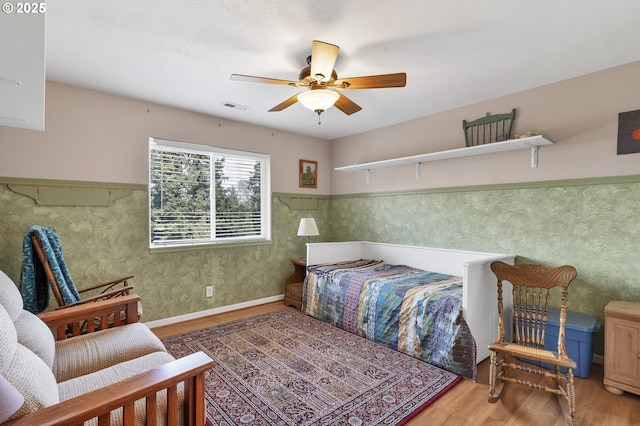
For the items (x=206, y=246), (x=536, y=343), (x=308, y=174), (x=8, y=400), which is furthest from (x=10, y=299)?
(x=308, y=174)

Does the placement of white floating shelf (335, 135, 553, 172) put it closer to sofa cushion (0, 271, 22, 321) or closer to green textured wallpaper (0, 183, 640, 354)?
green textured wallpaper (0, 183, 640, 354)

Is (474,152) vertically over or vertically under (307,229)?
over

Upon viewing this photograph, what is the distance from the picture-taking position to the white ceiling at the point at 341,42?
1.81 metres

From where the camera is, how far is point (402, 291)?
2.87 m

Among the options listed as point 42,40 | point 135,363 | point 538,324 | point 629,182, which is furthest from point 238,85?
point 629,182

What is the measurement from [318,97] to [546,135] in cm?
220

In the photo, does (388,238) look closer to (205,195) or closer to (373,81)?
(205,195)

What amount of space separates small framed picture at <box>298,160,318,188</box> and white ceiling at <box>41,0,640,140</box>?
5.28 ft

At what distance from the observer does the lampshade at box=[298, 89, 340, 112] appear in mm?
2143

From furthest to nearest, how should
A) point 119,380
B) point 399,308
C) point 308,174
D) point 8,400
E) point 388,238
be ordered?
point 308,174, point 388,238, point 399,308, point 119,380, point 8,400

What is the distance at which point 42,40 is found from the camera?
1025 millimetres

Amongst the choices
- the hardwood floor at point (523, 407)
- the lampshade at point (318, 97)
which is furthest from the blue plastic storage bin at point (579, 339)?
the lampshade at point (318, 97)

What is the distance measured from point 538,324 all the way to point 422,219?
1.82 meters

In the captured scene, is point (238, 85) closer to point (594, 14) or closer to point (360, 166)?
point (360, 166)
